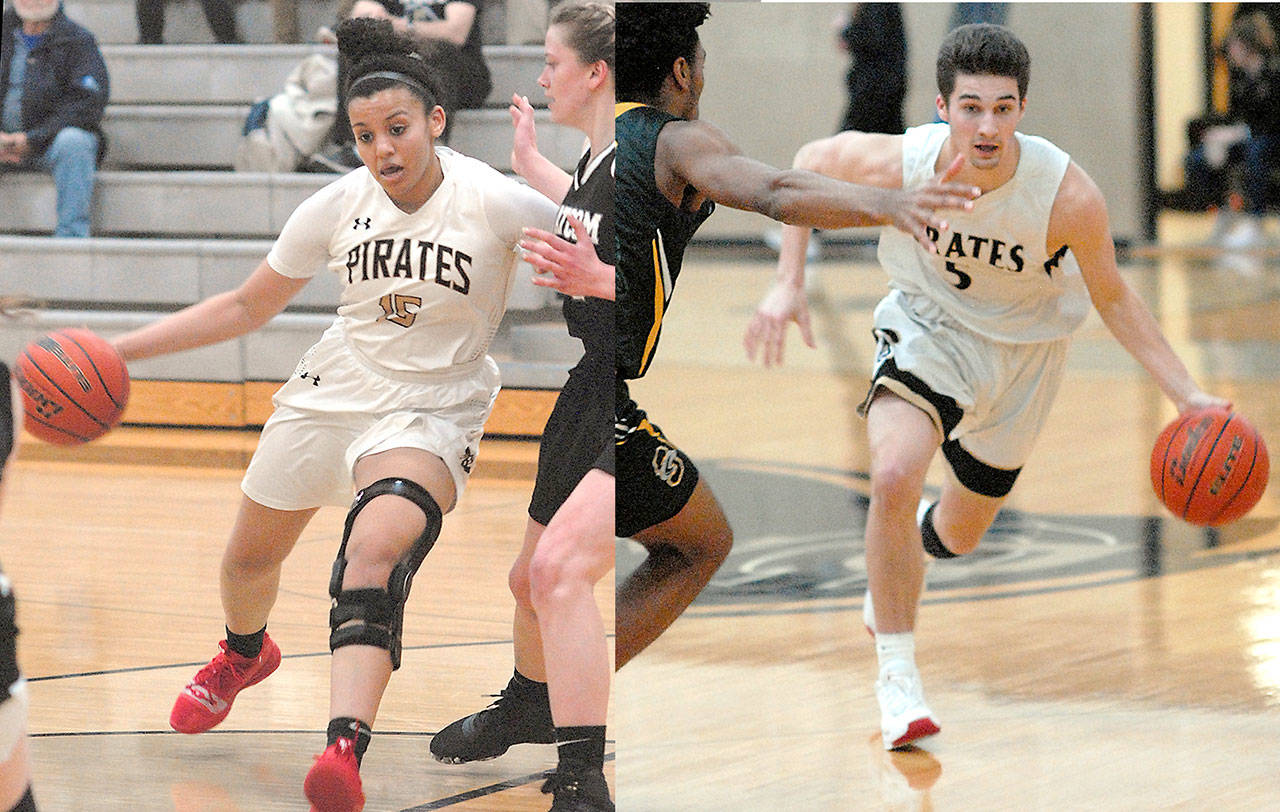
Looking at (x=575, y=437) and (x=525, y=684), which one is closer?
(x=575, y=437)

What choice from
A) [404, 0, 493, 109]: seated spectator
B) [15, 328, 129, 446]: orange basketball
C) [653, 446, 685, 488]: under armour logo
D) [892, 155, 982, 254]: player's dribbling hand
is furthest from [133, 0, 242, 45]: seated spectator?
[892, 155, 982, 254]: player's dribbling hand

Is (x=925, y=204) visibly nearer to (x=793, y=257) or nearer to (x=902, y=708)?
(x=793, y=257)

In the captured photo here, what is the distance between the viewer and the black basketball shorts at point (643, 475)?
9.92 feet

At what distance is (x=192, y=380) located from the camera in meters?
3.19

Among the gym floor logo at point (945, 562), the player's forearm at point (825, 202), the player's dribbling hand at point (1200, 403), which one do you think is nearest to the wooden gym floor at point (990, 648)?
the gym floor logo at point (945, 562)

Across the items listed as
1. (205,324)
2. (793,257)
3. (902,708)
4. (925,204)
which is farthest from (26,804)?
(793,257)

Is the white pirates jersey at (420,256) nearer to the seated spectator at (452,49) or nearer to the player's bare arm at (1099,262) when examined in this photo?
the seated spectator at (452,49)

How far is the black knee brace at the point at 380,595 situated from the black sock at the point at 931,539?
72.2 inches

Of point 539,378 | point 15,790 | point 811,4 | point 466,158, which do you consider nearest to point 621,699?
point 539,378

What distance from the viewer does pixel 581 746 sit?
2902 millimetres

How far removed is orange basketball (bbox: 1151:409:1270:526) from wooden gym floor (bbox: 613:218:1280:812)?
Result: 50cm

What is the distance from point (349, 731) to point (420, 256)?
84cm

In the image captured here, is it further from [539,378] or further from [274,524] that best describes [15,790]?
[539,378]

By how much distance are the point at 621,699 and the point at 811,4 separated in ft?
35.9
